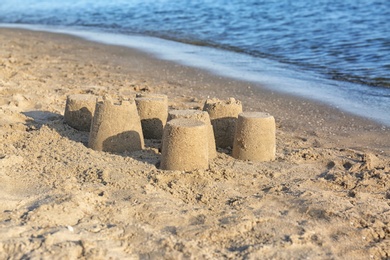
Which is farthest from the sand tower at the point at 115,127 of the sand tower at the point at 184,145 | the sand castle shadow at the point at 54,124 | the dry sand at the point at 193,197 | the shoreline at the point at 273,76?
the shoreline at the point at 273,76

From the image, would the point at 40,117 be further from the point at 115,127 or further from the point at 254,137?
the point at 254,137

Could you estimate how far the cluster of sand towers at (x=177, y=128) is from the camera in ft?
14.9

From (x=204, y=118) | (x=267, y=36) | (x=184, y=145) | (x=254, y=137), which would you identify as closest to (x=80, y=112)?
(x=204, y=118)

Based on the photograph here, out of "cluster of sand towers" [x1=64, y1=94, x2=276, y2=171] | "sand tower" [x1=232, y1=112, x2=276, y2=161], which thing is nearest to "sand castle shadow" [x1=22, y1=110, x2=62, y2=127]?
"cluster of sand towers" [x1=64, y1=94, x2=276, y2=171]

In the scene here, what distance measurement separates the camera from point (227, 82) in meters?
9.00

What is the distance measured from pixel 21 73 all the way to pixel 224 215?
5.84 metres

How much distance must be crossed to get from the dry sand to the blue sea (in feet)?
6.64

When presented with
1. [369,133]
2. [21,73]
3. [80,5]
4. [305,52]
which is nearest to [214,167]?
[369,133]

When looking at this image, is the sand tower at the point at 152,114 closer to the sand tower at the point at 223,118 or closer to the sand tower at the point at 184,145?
the sand tower at the point at 223,118

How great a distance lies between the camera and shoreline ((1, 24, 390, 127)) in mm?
7574

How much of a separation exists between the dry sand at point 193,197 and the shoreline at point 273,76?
0.87 metres

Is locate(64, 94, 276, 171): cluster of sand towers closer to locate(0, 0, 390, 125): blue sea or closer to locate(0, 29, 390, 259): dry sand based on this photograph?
locate(0, 29, 390, 259): dry sand

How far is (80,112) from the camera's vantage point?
222 inches

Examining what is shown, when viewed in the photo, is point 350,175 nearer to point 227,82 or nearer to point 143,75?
point 227,82
